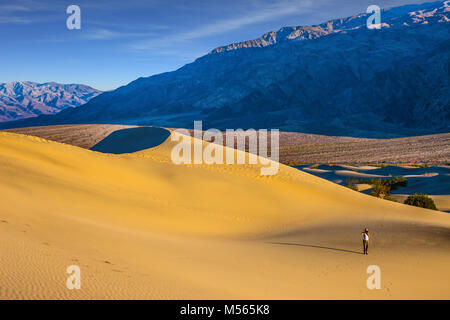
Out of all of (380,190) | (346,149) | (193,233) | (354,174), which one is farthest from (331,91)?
(193,233)

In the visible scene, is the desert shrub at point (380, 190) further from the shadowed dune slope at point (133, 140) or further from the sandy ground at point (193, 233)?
the shadowed dune slope at point (133, 140)

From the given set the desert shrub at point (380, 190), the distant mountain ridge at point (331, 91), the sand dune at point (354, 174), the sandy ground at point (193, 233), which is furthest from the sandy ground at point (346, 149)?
the sandy ground at point (193, 233)

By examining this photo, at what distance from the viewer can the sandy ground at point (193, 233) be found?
22.3ft

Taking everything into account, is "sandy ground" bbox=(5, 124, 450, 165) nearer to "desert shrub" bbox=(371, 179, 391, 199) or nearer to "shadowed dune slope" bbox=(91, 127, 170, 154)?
"desert shrub" bbox=(371, 179, 391, 199)

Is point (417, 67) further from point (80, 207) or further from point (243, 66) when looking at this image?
point (80, 207)

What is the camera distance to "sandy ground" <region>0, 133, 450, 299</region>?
6.81 m

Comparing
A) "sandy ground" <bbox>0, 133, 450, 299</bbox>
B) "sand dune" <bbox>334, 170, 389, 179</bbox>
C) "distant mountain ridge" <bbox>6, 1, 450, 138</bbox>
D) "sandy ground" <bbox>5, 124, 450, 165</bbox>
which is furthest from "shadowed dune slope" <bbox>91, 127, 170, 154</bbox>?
"distant mountain ridge" <bbox>6, 1, 450, 138</bbox>

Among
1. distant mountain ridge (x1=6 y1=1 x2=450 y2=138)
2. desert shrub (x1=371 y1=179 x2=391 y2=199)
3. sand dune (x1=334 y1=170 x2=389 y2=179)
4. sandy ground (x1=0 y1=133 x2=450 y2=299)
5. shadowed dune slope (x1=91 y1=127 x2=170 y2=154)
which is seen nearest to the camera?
sandy ground (x1=0 y1=133 x2=450 y2=299)

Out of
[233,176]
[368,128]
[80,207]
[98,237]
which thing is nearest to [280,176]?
[233,176]

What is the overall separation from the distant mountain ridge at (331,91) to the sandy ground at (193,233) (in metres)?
65.1

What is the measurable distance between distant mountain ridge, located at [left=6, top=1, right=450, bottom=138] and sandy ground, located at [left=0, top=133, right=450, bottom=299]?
213ft

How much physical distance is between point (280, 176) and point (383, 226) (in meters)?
7.13

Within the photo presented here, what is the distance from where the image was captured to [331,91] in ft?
412

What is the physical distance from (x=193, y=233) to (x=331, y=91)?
12189 centimetres
